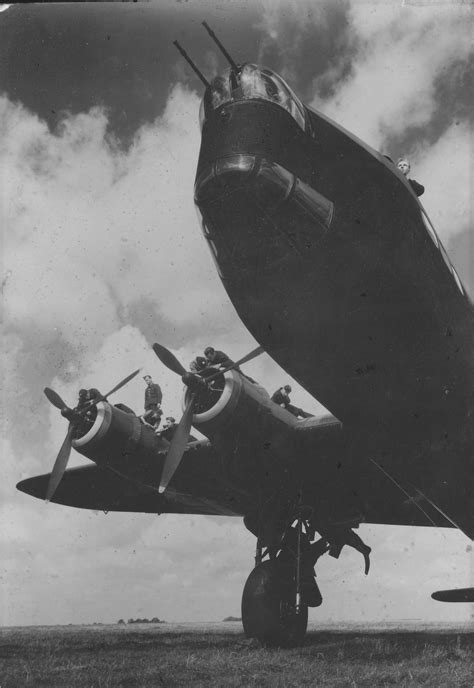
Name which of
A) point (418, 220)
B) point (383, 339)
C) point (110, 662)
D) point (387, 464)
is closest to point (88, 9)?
point (418, 220)

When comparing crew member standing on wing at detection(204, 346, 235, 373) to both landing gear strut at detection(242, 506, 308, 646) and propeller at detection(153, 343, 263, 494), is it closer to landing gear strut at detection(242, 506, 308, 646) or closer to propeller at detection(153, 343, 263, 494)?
propeller at detection(153, 343, 263, 494)

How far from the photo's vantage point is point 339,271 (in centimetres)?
612

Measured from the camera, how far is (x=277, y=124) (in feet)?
17.7

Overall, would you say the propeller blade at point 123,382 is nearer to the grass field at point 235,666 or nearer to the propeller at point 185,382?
the propeller at point 185,382

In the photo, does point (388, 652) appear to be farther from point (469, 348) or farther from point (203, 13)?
point (203, 13)

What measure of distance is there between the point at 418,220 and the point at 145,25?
3654mm

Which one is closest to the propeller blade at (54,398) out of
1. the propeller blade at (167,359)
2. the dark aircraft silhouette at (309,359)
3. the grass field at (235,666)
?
the dark aircraft silhouette at (309,359)

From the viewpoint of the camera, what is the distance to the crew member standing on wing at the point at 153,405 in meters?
9.76

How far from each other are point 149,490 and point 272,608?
2737 millimetres

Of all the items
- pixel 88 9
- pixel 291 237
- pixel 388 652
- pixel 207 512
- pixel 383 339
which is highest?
pixel 88 9

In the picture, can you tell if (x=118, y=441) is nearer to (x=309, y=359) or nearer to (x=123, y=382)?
(x=123, y=382)

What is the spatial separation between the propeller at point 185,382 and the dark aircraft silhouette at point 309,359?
2cm

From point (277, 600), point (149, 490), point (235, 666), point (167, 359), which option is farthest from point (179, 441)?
point (277, 600)

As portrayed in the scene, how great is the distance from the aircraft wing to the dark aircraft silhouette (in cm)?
5
